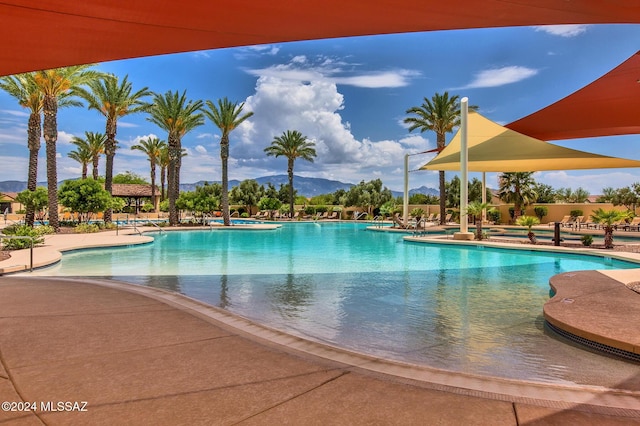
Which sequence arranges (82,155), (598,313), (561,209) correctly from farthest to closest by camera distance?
(82,155), (561,209), (598,313)

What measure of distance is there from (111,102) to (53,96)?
5283mm

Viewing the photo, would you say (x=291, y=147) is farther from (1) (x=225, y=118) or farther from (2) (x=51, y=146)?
(2) (x=51, y=146)

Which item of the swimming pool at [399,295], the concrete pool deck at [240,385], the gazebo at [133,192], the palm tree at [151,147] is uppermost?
the palm tree at [151,147]

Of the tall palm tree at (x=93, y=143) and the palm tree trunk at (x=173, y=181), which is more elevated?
the tall palm tree at (x=93, y=143)

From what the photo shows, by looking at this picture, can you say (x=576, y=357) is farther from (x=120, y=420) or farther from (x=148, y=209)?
(x=148, y=209)

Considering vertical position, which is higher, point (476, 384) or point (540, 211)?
point (540, 211)

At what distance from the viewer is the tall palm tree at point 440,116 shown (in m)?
31.9

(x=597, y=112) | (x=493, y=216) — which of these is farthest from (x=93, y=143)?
(x=597, y=112)

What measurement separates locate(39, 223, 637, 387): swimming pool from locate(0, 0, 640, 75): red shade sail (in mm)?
4007

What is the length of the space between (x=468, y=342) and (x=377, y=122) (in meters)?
119

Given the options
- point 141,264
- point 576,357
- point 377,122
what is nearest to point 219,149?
point 141,264

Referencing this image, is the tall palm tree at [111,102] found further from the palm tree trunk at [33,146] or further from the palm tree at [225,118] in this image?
the palm tree at [225,118]

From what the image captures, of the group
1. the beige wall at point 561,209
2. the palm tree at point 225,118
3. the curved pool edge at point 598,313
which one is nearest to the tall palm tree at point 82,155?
the palm tree at point 225,118

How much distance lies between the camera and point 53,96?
835 inches
